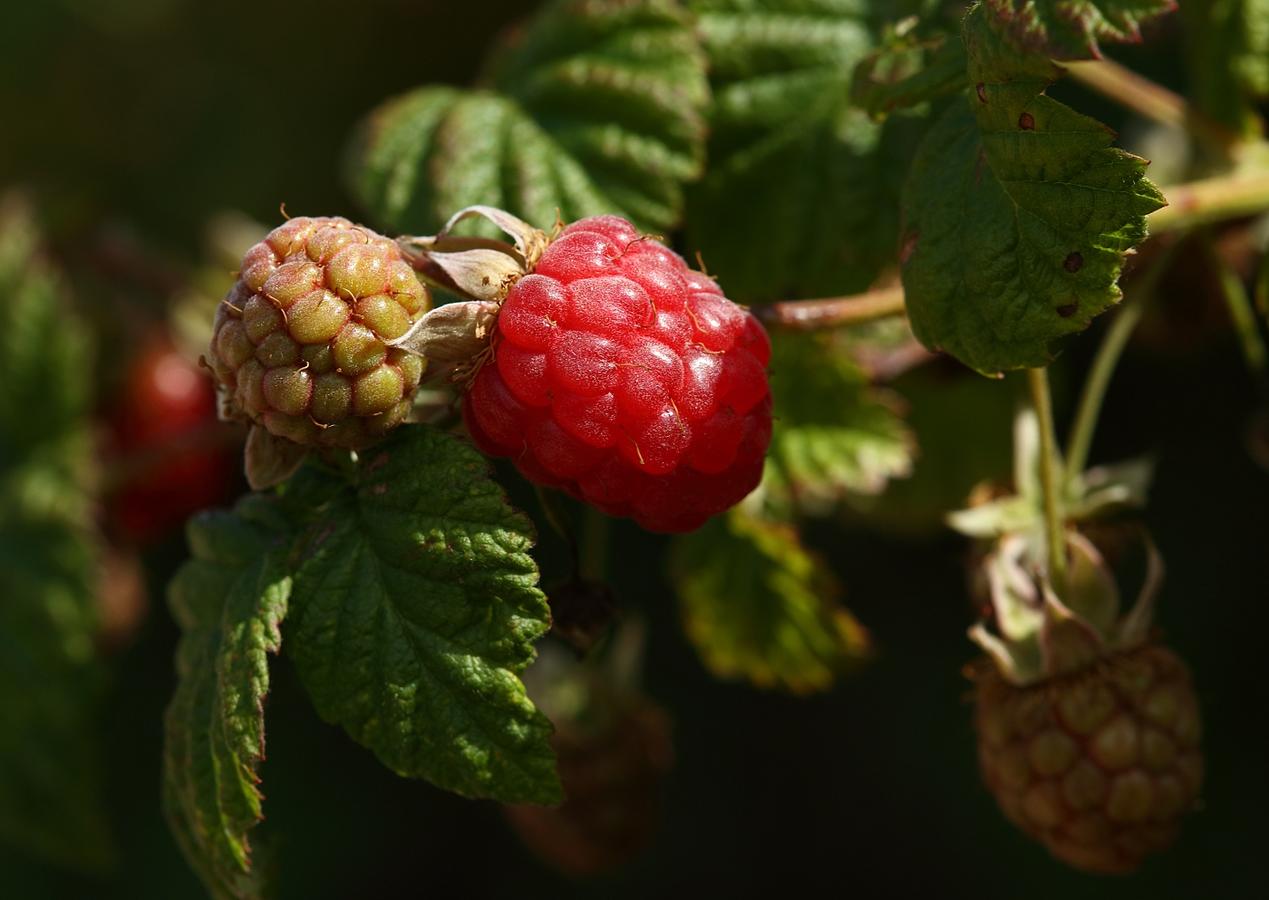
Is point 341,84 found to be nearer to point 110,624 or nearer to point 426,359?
point 110,624

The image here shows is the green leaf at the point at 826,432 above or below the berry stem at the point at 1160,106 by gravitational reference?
below

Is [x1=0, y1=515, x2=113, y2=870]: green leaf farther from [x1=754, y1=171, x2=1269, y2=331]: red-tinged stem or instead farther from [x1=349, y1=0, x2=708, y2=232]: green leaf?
[x1=754, y1=171, x2=1269, y2=331]: red-tinged stem

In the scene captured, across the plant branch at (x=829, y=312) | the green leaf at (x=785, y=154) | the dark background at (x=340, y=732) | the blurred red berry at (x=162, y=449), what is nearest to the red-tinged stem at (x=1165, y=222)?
the plant branch at (x=829, y=312)

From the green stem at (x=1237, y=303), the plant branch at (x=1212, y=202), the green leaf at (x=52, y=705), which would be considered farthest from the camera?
the green leaf at (x=52, y=705)

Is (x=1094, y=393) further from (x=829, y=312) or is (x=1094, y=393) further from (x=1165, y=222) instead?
(x=829, y=312)

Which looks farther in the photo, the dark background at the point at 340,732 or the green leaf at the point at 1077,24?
the dark background at the point at 340,732

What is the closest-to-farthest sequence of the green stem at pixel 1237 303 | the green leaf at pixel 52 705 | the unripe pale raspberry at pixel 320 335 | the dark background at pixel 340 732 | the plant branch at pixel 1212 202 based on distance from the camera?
the unripe pale raspberry at pixel 320 335, the plant branch at pixel 1212 202, the green stem at pixel 1237 303, the green leaf at pixel 52 705, the dark background at pixel 340 732

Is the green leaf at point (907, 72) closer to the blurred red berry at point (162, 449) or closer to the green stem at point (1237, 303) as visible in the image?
the green stem at point (1237, 303)

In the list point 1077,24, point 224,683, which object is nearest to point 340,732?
point 224,683
